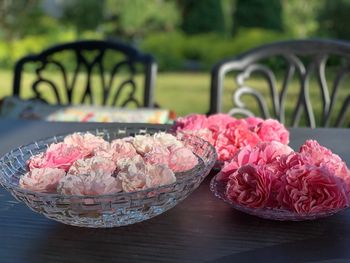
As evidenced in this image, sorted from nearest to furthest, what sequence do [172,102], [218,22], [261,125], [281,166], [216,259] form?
[216,259] < [281,166] < [261,125] < [172,102] < [218,22]

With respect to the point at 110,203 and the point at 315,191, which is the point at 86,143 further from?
the point at 315,191

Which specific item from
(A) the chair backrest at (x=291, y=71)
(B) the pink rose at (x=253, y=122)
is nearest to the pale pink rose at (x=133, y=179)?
(B) the pink rose at (x=253, y=122)

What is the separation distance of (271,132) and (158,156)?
10.6 inches

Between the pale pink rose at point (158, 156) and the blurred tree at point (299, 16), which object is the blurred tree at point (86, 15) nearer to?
the blurred tree at point (299, 16)

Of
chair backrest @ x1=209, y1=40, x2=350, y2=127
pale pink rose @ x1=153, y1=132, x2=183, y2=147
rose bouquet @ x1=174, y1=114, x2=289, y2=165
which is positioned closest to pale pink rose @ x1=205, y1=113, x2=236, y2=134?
rose bouquet @ x1=174, y1=114, x2=289, y2=165

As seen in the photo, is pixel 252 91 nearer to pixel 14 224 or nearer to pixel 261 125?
pixel 261 125

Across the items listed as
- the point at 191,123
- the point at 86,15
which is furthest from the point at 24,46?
the point at 191,123

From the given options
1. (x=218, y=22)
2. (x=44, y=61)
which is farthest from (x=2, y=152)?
(x=218, y=22)

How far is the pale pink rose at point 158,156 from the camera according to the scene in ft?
2.60

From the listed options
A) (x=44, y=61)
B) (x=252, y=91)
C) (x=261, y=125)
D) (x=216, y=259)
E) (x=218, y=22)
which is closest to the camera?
(x=216, y=259)

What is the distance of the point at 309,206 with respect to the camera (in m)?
0.73

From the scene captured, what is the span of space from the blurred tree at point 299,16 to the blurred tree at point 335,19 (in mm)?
707

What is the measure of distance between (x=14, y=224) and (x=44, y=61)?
3.93ft

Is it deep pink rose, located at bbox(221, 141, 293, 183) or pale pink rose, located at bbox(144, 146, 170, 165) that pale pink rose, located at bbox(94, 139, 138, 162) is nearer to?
pale pink rose, located at bbox(144, 146, 170, 165)
